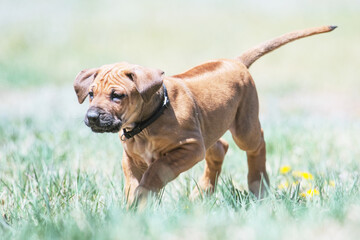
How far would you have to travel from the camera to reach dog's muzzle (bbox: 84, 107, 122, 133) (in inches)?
121

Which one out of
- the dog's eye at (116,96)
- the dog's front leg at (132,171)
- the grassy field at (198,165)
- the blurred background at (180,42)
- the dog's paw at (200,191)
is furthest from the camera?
the blurred background at (180,42)

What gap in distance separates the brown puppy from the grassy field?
0.73 ft

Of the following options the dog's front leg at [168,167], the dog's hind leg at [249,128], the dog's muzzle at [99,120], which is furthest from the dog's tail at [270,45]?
the dog's muzzle at [99,120]

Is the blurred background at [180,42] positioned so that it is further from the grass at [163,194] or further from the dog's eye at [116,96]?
the dog's eye at [116,96]

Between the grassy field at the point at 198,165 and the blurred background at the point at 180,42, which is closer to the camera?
the grassy field at the point at 198,165

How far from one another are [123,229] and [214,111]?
1.80 metres

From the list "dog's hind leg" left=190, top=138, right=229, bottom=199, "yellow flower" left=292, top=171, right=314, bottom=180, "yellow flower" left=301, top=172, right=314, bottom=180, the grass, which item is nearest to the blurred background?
the grass

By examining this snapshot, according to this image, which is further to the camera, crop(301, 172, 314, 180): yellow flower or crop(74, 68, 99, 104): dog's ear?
crop(301, 172, 314, 180): yellow flower

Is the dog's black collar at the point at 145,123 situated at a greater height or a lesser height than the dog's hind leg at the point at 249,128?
greater

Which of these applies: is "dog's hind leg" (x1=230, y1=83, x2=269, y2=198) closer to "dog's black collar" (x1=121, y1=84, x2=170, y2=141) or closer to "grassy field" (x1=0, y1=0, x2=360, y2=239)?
"grassy field" (x1=0, y1=0, x2=360, y2=239)

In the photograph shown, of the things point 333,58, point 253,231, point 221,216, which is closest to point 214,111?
point 221,216

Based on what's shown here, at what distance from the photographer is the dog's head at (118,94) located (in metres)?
3.11

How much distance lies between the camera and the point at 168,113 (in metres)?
3.54

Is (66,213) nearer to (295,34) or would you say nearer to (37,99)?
(295,34)
